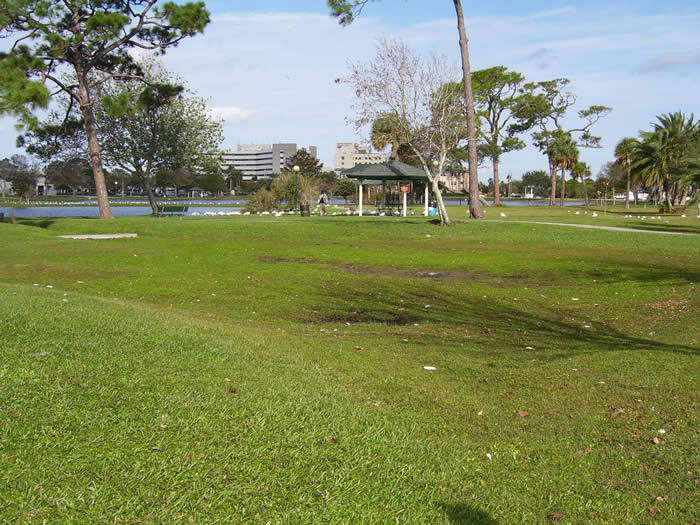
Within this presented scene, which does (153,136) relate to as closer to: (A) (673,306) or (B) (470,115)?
(B) (470,115)

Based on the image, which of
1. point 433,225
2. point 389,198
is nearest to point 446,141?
point 433,225

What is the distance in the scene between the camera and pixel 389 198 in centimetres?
4944

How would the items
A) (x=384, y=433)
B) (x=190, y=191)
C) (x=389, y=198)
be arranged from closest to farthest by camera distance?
(x=384, y=433) < (x=389, y=198) < (x=190, y=191)

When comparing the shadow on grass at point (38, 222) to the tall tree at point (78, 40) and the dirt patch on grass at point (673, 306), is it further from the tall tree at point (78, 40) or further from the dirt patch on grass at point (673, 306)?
the dirt patch on grass at point (673, 306)

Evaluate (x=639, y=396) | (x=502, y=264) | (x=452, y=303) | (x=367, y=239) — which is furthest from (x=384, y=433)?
(x=367, y=239)

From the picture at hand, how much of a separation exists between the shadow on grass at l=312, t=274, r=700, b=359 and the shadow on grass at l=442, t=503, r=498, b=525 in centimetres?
402

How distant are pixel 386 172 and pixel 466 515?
1431 inches

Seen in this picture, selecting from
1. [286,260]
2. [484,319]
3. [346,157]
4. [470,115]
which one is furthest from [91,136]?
[346,157]

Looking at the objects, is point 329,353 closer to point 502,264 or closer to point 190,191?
point 502,264

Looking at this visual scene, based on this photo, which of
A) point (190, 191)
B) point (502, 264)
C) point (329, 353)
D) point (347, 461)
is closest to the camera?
point (347, 461)

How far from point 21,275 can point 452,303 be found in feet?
31.6

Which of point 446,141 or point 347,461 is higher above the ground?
point 446,141

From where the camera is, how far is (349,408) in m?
4.82

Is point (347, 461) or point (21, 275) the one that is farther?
point (21, 275)
